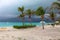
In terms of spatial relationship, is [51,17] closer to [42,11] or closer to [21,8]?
[42,11]

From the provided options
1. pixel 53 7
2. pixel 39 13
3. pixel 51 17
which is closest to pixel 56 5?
pixel 53 7

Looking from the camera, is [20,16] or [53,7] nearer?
[53,7]

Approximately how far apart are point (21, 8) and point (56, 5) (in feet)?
72.9

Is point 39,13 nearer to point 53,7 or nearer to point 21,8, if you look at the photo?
point 21,8

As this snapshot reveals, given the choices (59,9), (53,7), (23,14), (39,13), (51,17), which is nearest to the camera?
(53,7)

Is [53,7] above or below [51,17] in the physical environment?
above

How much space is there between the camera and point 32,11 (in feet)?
140

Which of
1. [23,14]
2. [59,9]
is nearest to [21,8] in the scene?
[23,14]

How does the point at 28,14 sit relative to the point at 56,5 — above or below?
below

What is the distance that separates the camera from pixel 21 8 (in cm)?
4169

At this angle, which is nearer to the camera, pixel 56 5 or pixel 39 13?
pixel 56 5

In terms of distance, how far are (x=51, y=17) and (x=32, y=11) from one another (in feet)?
24.9

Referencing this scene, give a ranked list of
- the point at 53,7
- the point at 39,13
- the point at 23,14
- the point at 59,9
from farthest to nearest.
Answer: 1. the point at 23,14
2. the point at 39,13
3. the point at 59,9
4. the point at 53,7

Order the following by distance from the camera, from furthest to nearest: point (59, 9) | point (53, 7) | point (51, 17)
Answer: point (51, 17) → point (59, 9) → point (53, 7)
